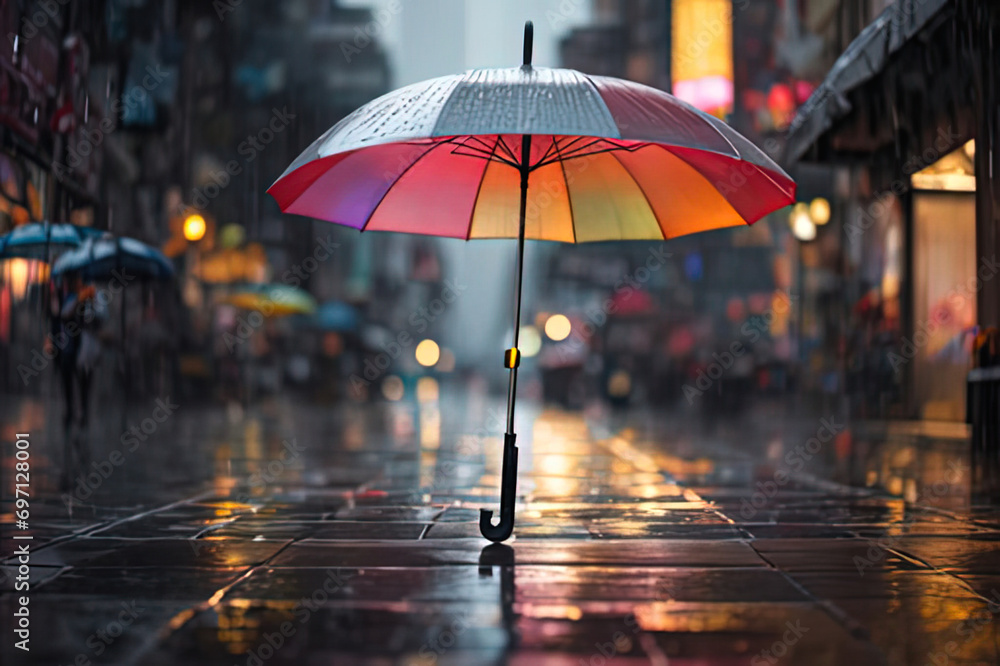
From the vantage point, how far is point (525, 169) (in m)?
5.73

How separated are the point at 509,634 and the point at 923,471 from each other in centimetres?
783

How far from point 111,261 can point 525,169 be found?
7.96 meters

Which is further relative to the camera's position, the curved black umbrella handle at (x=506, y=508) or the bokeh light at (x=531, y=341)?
the bokeh light at (x=531, y=341)

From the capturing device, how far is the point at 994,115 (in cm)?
1167

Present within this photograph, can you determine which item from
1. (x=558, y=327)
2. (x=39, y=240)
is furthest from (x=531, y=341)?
(x=39, y=240)

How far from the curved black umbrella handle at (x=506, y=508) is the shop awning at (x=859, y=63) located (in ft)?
25.5

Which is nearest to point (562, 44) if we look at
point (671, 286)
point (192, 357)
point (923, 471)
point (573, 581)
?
point (671, 286)

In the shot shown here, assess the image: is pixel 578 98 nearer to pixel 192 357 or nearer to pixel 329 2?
pixel 192 357

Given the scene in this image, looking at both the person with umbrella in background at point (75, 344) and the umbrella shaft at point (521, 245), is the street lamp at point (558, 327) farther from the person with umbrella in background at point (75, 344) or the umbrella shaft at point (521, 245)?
the umbrella shaft at point (521, 245)

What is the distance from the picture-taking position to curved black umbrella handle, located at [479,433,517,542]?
5617 mm

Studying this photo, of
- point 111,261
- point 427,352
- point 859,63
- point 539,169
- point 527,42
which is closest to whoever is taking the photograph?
point 527,42

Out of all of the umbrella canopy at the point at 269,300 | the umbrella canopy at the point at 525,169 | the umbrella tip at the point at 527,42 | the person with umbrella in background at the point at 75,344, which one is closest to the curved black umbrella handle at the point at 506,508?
the umbrella canopy at the point at 525,169

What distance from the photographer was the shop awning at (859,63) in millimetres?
11609

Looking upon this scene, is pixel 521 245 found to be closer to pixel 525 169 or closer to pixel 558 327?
pixel 525 169
